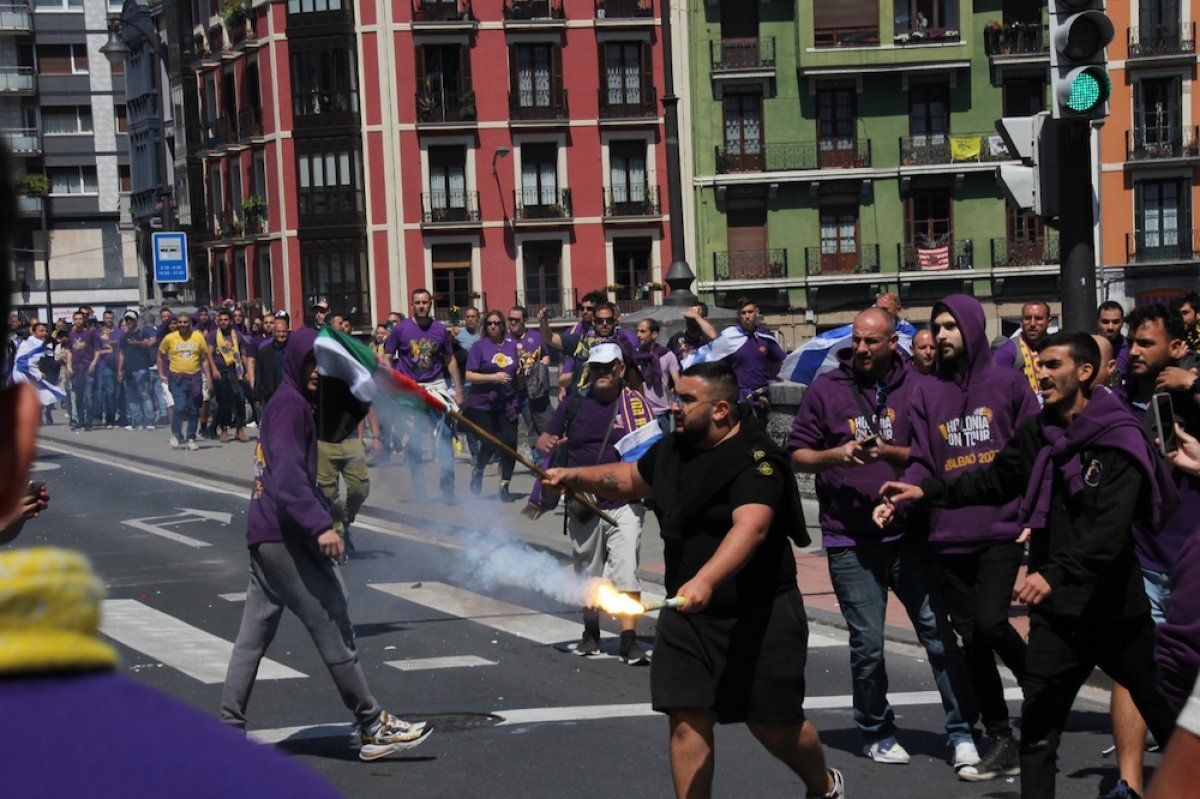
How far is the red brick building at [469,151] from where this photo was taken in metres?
57.9

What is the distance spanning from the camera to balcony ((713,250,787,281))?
5622 centimetres

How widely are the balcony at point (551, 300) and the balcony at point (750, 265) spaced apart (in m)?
5.53

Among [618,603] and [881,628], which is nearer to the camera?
[618,603]

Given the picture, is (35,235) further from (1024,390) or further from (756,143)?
(756,143)

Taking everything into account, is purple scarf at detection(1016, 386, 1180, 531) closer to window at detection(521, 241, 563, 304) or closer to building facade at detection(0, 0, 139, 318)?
window at detection(521, 241, 563, 304)

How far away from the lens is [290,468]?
24.6 feet

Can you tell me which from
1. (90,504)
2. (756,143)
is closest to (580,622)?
(90,504)

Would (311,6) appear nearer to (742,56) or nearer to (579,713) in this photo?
(742,56)

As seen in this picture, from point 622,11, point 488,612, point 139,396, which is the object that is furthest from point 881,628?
point 622,11

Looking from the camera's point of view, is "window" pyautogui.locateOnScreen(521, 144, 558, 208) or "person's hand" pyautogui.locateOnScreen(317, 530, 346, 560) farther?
"window" pyautogui.locateOnScreen(521, 144, 558, 208)

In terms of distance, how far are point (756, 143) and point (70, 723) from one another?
5651 centimetres

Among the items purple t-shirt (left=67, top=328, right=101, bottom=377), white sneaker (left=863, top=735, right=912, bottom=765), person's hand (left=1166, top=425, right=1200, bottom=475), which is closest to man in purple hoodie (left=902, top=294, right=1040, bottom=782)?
white sneaker (left=863, top=735, right=912, bottom=765)

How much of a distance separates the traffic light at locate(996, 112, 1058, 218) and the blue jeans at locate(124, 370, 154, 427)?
2166cm

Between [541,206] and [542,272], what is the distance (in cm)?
239
